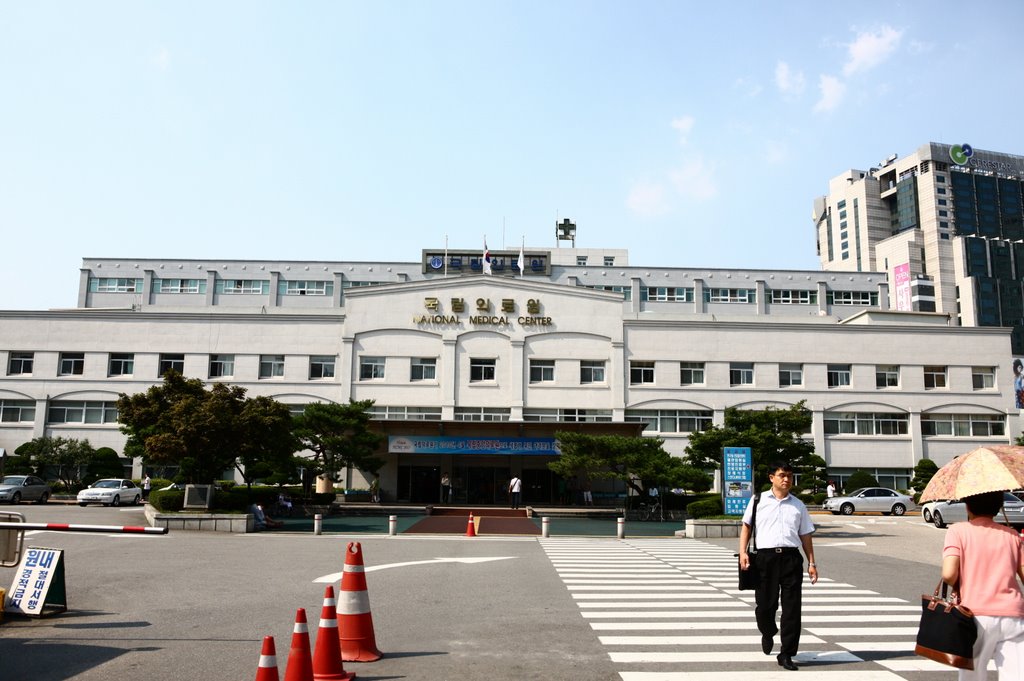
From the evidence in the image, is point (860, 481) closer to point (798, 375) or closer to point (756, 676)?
point (798, 375)

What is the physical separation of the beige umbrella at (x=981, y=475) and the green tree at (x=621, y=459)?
982 inches

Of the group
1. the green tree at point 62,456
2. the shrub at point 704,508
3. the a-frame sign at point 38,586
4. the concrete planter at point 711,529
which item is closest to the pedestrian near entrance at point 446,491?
the shrub at point 704,508

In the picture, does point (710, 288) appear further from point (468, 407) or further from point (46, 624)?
point (46, 624)

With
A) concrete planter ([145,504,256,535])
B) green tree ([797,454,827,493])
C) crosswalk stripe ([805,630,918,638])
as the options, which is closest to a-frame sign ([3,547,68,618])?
crosswalk stripe ([805,630,918,638])

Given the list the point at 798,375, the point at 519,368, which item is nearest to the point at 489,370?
the point at 519,368

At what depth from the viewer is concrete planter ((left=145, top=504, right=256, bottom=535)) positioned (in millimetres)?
23344

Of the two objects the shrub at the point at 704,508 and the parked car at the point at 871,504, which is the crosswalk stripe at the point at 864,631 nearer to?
the shrub at the point at 704,508

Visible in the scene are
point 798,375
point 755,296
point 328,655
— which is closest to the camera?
point 328,655

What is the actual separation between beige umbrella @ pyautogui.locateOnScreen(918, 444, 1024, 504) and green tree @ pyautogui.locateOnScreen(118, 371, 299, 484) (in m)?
22.8

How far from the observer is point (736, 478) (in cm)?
2639

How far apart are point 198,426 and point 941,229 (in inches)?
4954

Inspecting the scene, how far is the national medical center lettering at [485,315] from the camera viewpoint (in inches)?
1800

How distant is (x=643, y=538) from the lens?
81.1ft

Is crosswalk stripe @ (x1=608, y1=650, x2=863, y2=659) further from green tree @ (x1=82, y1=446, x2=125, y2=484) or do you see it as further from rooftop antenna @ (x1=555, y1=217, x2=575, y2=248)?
rooftop antenna @ (x1=555, y1=217, x2=575, y2=248)
